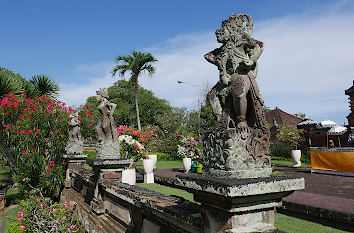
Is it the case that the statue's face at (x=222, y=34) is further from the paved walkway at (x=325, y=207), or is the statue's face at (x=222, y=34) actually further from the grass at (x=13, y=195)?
the grass at (x=13, y=195)

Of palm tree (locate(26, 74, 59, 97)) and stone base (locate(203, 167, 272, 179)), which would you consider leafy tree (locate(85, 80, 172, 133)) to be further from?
stone base (locate(203, 167, 272, 179))

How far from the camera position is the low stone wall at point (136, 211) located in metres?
3.07

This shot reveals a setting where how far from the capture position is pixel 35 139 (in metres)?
10.5

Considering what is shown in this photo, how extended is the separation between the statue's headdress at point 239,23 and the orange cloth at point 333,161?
12.1 m

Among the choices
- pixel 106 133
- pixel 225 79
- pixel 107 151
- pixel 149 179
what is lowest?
pixel 149 179

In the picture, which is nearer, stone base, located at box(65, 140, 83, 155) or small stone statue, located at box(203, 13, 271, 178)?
small stone statue, located at box(203, 13, 271, 178)

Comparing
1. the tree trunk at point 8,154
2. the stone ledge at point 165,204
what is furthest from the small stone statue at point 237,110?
the tree trunk at point 8,154

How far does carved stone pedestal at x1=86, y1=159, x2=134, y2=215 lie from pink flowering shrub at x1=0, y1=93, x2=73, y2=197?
4.58 m

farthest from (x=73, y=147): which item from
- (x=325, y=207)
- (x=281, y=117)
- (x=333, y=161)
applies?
(x=281, y=117)

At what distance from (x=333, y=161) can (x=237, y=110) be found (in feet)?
42.0

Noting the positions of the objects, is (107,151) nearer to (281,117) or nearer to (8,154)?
(8,154)

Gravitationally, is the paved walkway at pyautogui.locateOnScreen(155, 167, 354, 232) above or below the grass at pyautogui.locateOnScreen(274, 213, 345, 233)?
above

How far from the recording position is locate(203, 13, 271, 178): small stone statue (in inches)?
92.3

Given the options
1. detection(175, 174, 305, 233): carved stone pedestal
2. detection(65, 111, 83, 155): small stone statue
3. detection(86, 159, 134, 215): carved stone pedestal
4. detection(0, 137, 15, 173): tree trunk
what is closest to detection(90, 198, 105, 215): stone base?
detection(86, 159, 134, 215): carved stone pedestal
